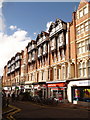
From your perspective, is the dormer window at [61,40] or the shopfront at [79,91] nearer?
the shopfront at [79,91]

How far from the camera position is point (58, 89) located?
3105 cm

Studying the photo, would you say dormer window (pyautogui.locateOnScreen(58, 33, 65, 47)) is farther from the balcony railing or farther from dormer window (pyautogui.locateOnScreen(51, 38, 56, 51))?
dormer window (pyautogui.locateOnScreen(51, 38, 56, 51))

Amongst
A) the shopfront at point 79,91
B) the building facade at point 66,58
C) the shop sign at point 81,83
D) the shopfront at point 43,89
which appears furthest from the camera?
the shopfront at point 43,89

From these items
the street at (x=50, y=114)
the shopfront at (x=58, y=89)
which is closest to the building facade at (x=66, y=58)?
the shopfront at (x=58, y=89)

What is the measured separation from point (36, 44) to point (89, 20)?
19.8 meters

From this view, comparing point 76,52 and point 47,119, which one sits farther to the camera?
point 76,52

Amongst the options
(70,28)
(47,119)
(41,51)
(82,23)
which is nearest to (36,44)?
(41,51)

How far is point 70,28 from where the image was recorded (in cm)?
3025

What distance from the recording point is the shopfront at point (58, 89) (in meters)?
29.4

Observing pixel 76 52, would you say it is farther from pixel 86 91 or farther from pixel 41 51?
pixel 41 51

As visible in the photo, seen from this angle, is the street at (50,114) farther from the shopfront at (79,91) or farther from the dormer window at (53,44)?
the dormer window at (53,44)

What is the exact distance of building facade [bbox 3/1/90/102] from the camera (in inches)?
1038

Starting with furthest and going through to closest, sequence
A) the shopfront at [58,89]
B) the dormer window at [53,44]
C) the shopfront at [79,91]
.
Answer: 1. the dormer window at [53,44]
2. the shopfront at [58,89]
3. the shopfront at [79,91]

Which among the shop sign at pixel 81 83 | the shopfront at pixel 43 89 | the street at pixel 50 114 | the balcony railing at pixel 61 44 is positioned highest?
the balcony railing at pixel 61 44
